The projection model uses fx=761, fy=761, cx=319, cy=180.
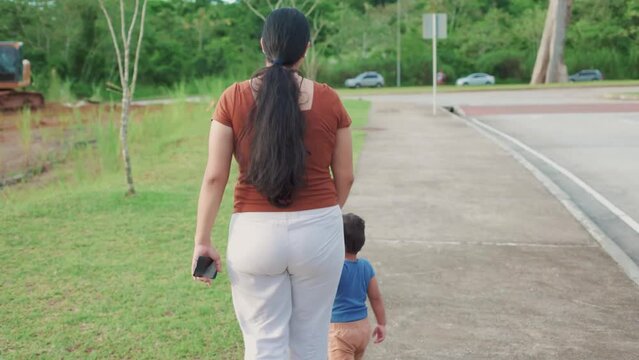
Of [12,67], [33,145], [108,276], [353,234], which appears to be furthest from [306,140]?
[12,67]

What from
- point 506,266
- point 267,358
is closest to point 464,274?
point 506,266

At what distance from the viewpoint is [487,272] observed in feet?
18.6

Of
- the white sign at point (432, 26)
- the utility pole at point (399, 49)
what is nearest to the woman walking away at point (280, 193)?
the white sign at point (432, 26)

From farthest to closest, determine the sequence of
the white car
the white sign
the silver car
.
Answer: the silver car → the white car → the white sign

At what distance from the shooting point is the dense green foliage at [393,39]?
165ft

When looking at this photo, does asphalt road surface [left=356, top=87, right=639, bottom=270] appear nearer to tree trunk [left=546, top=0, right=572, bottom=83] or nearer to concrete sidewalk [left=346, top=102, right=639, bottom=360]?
concrete sidewalk [left=346, top=102, right=639, bottom=360]

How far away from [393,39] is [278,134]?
58410 mm

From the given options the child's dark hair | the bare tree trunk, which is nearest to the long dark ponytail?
A: the child's dark hair

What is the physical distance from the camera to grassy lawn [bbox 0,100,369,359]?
4191 millimetres

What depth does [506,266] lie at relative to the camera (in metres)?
5.84

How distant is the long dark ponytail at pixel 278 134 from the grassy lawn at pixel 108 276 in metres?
1.75

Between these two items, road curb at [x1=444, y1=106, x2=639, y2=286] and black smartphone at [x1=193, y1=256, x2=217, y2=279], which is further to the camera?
road curb at [x1=444, y1=106, x2=639, y2=286]

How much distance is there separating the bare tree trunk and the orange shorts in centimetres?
4205

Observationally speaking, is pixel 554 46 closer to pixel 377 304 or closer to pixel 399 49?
pixel 399 49
